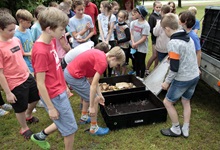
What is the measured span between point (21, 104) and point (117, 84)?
7.28ft

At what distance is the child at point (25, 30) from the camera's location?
3713 mm

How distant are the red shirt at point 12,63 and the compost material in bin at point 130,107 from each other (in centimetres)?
168

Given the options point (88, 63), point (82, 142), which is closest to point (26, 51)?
point (88, 63)

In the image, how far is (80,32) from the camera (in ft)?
16.8

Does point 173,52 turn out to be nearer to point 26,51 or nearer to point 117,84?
point 117,84

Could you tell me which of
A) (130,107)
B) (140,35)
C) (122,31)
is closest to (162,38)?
(140,35)

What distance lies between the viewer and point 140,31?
207 inches

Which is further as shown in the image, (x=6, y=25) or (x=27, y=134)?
(x=27, y=134)

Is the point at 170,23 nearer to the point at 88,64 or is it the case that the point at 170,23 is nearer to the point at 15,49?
the point at 88,64

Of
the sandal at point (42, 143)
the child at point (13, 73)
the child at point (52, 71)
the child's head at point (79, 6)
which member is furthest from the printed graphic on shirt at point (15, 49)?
the child's head at point (79, 6)

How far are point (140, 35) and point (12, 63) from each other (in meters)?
3.16

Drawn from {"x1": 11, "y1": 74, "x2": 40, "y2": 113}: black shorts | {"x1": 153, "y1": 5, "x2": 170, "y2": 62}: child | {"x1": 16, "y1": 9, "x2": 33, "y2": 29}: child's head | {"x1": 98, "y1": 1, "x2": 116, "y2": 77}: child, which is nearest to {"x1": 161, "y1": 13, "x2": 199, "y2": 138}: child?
{"x1": 153, "y1": 5, "x2": 170, "y2": 62}: child

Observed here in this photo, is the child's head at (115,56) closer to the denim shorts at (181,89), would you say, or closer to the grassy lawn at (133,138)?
the denim shorts at (181,89)

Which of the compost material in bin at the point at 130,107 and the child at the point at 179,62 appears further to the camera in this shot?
the compost material in bin at the point at 130,107
